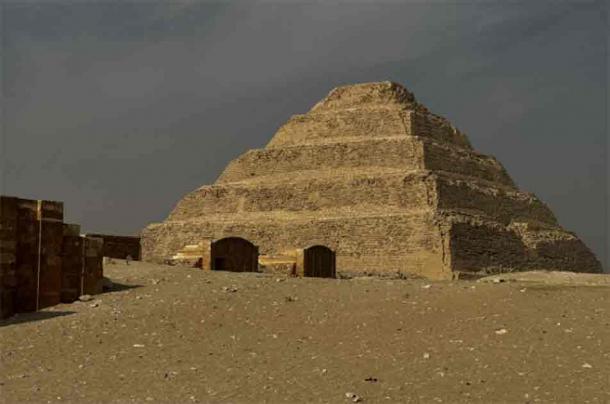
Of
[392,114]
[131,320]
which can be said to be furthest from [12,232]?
[392,114]

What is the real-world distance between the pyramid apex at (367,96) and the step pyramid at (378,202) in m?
0.09

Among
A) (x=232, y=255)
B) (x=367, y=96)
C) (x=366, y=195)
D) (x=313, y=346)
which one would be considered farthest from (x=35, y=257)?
(x=367, y=96)

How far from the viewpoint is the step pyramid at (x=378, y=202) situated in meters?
39.9

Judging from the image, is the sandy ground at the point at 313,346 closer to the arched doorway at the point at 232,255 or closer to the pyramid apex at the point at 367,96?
the arched doorway at the point at 232,255

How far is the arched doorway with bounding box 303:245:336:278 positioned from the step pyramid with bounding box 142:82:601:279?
10783 mm

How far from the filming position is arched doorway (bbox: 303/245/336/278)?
2731 cm

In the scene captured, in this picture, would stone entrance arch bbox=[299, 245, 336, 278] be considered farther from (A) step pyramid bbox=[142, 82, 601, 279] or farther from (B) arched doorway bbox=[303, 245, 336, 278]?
(A) step pyramid bbox=[142, 82, 601, 279]

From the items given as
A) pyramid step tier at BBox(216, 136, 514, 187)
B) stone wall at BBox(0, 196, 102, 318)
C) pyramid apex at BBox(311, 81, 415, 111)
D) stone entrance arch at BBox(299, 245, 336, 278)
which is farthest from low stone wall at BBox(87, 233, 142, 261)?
pyramid apex at BBox(311, 81, 415, 111)

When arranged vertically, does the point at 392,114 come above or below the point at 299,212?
above

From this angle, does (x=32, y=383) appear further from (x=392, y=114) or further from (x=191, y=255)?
(x=392, y=114)

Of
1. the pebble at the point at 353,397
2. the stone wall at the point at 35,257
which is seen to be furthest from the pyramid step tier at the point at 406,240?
the pebble at the point at 353,397

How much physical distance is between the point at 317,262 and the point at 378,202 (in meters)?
15.3

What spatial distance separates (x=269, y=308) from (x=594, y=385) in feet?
18.0

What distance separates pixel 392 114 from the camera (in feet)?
159
